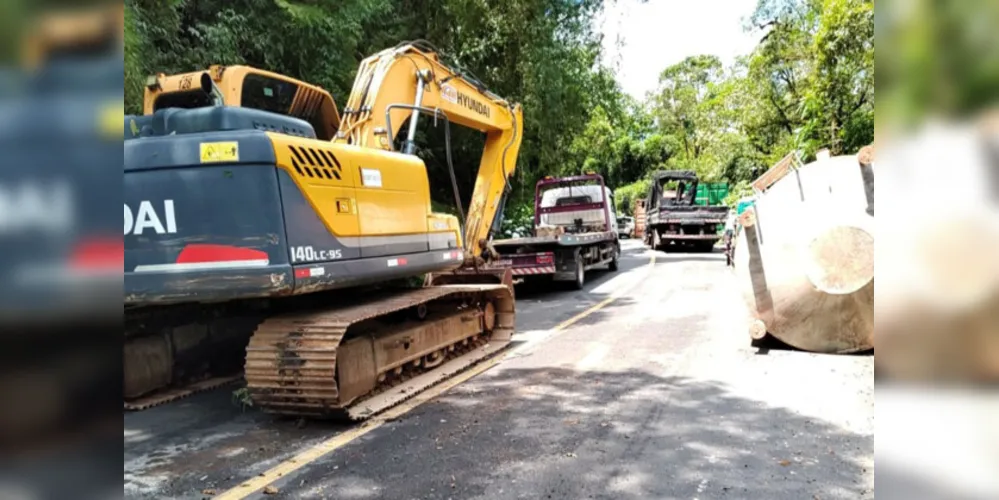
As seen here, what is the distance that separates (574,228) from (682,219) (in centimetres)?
807

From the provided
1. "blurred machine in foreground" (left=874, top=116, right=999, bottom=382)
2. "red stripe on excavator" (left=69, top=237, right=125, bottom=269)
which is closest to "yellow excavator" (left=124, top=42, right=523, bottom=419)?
Result: "red stripe on excavator" (left=69, top=237, right=125, bottom=269)

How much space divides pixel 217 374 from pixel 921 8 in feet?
24.3

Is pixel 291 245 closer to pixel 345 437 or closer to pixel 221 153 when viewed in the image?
pixel 221 153

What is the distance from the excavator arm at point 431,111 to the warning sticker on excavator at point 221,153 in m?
1.92

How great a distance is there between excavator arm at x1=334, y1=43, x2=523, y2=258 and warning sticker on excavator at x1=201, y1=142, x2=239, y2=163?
6.30ft

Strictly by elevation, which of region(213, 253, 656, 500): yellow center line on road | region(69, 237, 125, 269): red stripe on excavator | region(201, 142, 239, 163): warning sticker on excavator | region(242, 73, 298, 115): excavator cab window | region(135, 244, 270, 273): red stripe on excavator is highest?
region(242, 73, 298, 115): excavator cab window

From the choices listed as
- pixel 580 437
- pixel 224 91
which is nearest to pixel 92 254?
pixel 580 437

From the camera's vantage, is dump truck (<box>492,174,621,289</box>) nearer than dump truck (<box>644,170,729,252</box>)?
Yes

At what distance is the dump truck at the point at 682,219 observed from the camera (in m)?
23.4

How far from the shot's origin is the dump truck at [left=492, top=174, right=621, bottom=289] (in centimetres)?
1364

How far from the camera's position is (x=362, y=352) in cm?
576

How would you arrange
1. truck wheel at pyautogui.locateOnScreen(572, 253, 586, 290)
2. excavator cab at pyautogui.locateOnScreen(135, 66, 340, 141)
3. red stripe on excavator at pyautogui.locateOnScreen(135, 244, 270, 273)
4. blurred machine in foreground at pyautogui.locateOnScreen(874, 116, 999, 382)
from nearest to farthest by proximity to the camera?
blurred machine in foreground at pyautogui.locateOnScreen(874, 116, 999, 382)
red stripe on excavator at pyautogui.locateOnScreen(135, 244, 270, 273)
excavator cab at pyautogui.locateOnScreen(135, 66, 340, 141)
truck wheel at pyautogui.locateOnScreen(572, 253, 586, 290)

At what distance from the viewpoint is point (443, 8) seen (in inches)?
562

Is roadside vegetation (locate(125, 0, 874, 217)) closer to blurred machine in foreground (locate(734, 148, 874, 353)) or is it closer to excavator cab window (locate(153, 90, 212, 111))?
excavator cab window (locate(153, 90, 212, 111))
